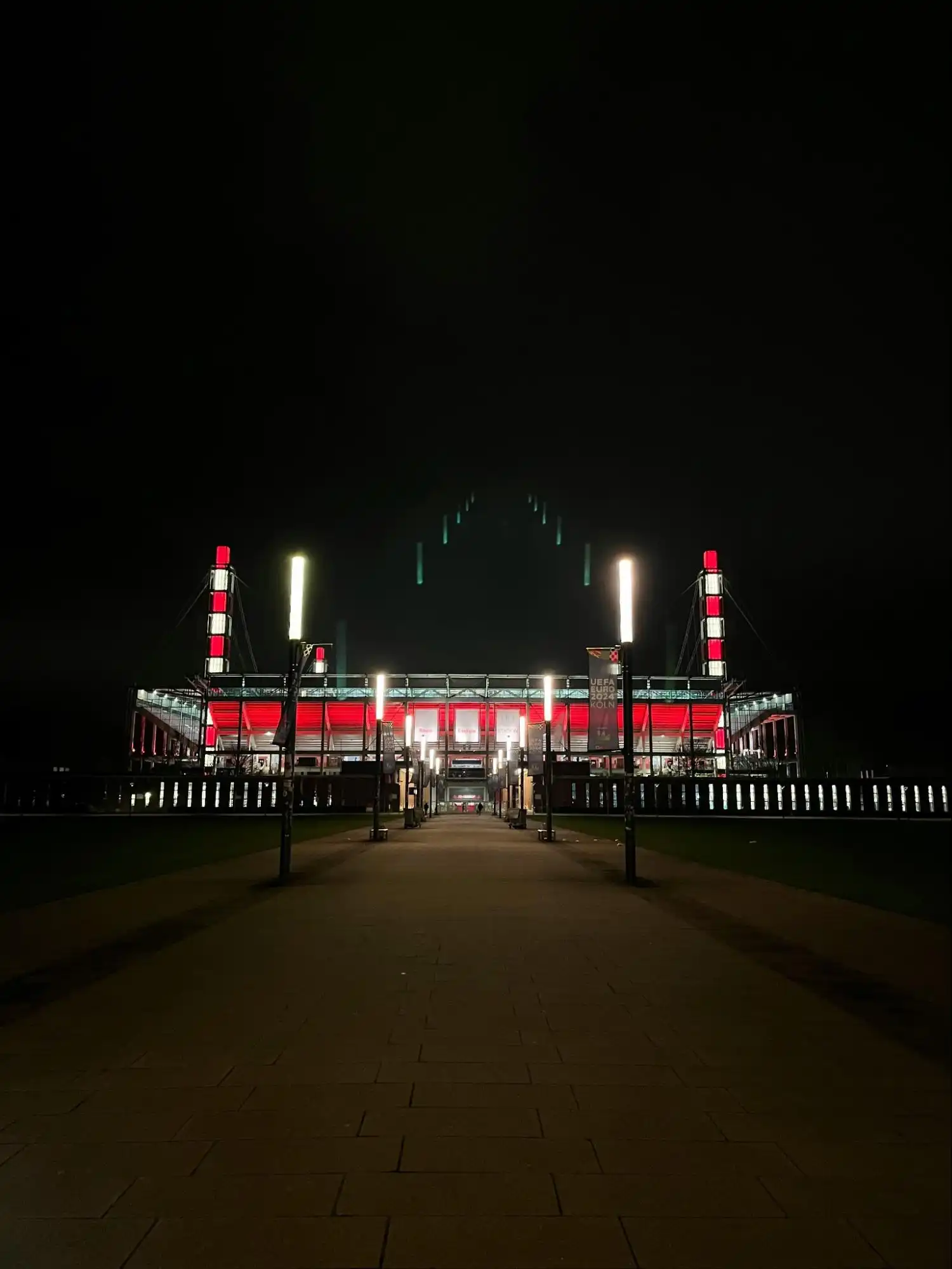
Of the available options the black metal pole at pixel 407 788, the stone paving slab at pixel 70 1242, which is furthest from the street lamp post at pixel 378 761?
the stone paving slab at pixel 70 1242

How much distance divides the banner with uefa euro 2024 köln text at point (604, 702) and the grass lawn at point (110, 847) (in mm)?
9675

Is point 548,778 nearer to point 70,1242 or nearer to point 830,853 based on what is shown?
point 830,853

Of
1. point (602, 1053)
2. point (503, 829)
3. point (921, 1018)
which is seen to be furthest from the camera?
point (503, 829)

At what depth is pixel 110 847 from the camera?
99.1 feet

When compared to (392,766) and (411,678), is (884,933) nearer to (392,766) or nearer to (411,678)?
(392,766)

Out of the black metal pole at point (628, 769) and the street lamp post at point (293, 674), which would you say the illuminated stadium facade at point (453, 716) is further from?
the black metal pole at point (628, 769)

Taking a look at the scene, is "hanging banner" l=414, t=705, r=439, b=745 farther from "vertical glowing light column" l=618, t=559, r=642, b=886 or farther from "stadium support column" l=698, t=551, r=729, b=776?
"vertical glowing light column" l=618, t=559, r=642, b=886

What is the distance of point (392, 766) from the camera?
4038cm

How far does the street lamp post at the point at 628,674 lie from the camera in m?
18.3

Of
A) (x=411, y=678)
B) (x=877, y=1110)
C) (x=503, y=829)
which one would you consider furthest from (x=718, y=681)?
(x=877, y=1110)

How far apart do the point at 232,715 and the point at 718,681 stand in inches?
2109

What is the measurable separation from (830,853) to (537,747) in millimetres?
12235

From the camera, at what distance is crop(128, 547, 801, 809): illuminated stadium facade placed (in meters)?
97.6

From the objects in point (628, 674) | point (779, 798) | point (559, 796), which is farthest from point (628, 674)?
point (779, 798)
